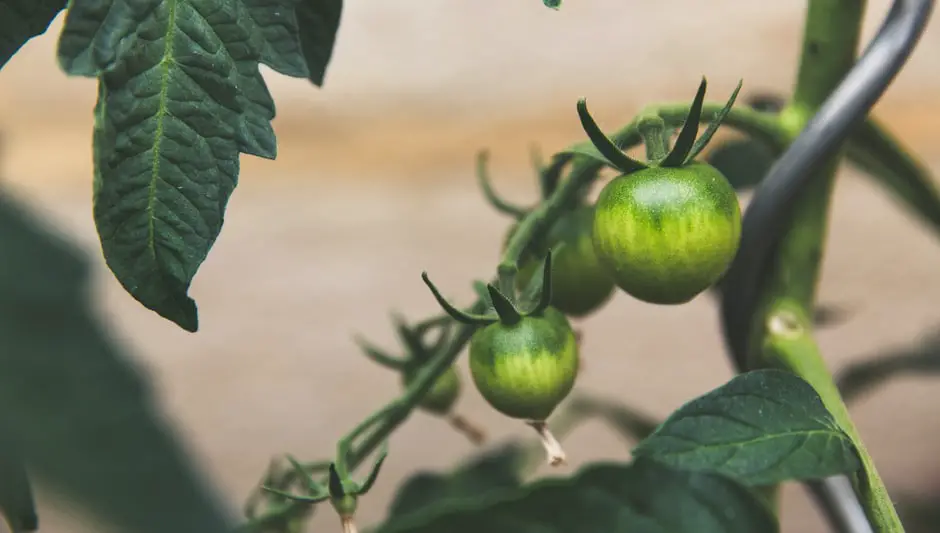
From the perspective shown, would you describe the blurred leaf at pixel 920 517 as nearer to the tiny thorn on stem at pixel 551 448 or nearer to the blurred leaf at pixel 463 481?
the blurred leaf at pixel 463 481

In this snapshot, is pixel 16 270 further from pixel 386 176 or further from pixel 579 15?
pixel 579 15

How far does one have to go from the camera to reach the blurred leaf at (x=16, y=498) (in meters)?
0.31

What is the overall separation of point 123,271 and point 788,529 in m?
0.81

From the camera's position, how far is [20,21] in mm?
253

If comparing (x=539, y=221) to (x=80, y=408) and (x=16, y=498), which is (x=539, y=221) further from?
(x=80, y=408)

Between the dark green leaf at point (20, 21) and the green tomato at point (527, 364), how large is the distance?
16cm

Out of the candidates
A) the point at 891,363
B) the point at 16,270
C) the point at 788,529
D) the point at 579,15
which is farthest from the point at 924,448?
the point at 16,270

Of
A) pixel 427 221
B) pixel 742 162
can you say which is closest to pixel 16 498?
pixel 742 162

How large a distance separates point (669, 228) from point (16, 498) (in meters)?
0.25

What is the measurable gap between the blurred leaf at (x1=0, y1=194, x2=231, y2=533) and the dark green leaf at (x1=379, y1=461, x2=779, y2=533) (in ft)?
0.82

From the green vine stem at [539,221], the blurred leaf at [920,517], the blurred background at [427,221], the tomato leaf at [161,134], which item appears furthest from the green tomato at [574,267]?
the blurred background at [427,221]

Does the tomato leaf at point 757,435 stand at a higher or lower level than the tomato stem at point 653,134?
lower

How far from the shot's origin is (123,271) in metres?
0.25

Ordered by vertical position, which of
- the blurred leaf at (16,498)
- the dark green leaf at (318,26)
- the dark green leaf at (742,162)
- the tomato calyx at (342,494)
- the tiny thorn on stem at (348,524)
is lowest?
the blurred leaf at (16,498)
